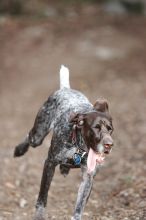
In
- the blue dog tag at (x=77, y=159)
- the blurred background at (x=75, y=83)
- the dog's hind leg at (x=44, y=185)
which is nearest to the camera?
the blue dog tag at (x=77, y=159)

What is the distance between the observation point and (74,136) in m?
5.71

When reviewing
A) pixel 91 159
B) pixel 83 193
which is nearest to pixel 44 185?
pixel 83 193

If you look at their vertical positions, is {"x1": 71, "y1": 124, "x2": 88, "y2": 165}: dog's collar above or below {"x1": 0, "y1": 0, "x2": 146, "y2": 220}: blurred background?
below

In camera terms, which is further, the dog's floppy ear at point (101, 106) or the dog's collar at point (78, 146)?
the dog's collar at point (78, 146)

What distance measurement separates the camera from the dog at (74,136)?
524 centimetres

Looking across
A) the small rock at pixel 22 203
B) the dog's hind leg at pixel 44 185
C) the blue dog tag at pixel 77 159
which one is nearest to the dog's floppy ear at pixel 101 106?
the blue dog tag at pixel 77 159

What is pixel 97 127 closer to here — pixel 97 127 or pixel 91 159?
pixel 97 127

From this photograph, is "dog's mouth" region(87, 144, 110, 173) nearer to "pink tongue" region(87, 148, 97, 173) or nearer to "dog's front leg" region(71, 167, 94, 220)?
"pink tongue" region(87, 148, 97, 173)

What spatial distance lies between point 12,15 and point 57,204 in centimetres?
1263

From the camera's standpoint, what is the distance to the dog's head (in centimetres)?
507

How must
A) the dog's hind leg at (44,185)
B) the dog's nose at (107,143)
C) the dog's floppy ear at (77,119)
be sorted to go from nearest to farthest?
the dog's nose at (107,143) → the dog's floppy ear at (77,119) → the dog's hind leg at (44,185)

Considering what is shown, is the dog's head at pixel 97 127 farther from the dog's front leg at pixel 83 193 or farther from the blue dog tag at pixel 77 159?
the dog's front leg at pixel 83 193

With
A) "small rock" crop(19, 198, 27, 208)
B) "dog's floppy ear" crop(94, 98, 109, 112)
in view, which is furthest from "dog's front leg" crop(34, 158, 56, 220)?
"small rock" crop(19, 198, 27, 208)

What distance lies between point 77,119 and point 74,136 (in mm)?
309
